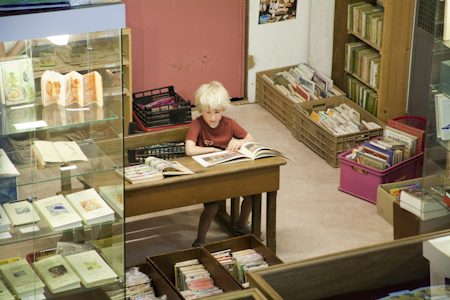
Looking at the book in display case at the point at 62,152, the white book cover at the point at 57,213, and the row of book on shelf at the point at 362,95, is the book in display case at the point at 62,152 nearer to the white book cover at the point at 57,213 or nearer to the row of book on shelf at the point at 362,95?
the white book cover at the point at 57,213

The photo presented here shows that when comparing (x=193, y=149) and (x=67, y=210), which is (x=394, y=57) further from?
(x=67, y=210)

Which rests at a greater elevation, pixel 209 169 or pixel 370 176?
pixel 209 169

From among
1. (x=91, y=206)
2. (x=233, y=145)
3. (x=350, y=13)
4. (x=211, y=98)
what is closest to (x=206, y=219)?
(x=233, y=145)

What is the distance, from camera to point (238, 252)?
453 cm

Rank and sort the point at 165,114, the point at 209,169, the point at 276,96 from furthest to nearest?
1. the point at 276,96
2. the point at 165,114
3. the point at 209,169

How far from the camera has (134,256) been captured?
4902 millimetres

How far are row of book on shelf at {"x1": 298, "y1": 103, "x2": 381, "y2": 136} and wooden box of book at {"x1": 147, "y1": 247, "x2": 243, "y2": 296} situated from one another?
2.44 metres

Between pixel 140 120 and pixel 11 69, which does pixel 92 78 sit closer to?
pixel 11 69

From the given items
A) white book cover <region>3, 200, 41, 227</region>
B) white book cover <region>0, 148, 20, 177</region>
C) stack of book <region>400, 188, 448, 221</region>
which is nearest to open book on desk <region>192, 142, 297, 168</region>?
stack of book <region>400, 188, 448, 221</region>

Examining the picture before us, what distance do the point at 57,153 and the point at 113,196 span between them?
39cm

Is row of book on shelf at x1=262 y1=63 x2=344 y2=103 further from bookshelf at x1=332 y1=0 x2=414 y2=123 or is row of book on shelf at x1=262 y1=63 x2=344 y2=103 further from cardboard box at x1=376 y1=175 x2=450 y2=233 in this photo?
cardboard box at x1=376 y1=175 x2=450 y2=233

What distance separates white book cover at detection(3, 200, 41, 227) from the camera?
10.2 feet

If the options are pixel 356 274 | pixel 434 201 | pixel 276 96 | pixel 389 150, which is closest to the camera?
pixel 356 274

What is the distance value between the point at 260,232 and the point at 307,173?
59.2 inches
